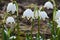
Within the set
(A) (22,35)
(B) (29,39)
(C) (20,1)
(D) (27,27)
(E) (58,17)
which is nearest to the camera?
(E) (58,17)

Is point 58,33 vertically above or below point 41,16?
below

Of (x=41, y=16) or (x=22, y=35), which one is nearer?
(x=41, y=16)

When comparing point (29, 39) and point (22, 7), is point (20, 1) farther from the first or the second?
point (29, 39)

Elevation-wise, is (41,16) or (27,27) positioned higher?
(41,16)

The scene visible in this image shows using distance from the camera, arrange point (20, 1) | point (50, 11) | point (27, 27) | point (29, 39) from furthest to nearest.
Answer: point (20, 1) < point (50, 11) < point (27, 27) < point (29, 39)

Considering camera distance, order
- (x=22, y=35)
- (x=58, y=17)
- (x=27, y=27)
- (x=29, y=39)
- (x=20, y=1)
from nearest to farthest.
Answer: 1. (x=58, y=17)
2. (x=29, y=39)
3. (x=22, y=35)
4. (x=27, y=27)
5. (x=20, y=1)

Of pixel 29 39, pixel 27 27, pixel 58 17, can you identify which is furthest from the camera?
pixel 27 27

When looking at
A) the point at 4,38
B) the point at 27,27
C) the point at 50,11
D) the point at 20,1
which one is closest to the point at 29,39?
the point at 4,38

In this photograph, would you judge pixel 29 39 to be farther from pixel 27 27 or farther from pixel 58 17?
pixel 27 27

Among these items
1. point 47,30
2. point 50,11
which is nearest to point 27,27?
point 47,30
